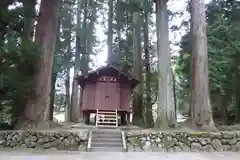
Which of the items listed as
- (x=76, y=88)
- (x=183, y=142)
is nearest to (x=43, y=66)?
(x=183, y=142)

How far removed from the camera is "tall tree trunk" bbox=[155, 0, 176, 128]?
10008 mm

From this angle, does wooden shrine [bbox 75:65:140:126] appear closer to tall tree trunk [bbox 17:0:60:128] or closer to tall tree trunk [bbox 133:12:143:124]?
tall tree trunk [bbox 133:12:143:124]

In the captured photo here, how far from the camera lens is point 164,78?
34.0 ft

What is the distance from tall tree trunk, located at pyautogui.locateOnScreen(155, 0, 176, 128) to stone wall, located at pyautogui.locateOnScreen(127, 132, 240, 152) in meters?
1.31

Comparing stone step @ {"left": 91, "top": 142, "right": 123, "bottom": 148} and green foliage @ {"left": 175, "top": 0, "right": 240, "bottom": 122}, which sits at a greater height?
green foliage @ {"left": 175, "top": 0, "right": 240, "bottom": 122}

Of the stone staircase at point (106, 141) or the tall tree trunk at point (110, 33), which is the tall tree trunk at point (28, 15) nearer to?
the stone staircase at point (106, 141)

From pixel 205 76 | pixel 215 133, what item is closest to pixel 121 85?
pixel 205 76

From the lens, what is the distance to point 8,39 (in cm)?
921

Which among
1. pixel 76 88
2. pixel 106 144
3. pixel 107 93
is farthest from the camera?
pixel 76 88

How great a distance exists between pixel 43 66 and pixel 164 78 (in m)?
5.15

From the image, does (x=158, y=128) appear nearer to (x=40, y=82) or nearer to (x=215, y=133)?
(x=215, y=133)

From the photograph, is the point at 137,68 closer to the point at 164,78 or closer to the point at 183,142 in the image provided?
the point at 164,78

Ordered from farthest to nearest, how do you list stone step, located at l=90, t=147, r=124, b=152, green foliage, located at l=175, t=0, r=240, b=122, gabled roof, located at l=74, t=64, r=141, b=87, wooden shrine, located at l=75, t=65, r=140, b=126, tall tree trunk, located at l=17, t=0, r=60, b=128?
gabled roof, located at l=74, t=64, r=141, b=87, wooden shrine, located at l=75, t=65, r=140, b=126, green foliage, located at l=175, t=0, r=240, b=122, tall tree trunk, located at l=17, t=0, r=60, b=128, stone step, located at l=90, t=147, r=124, b=152

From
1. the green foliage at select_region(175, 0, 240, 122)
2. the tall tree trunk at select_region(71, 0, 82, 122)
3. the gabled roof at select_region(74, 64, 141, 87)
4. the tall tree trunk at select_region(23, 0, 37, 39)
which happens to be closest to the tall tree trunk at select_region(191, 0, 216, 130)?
the green foliage at select_region(175, 0, 240, 122)
